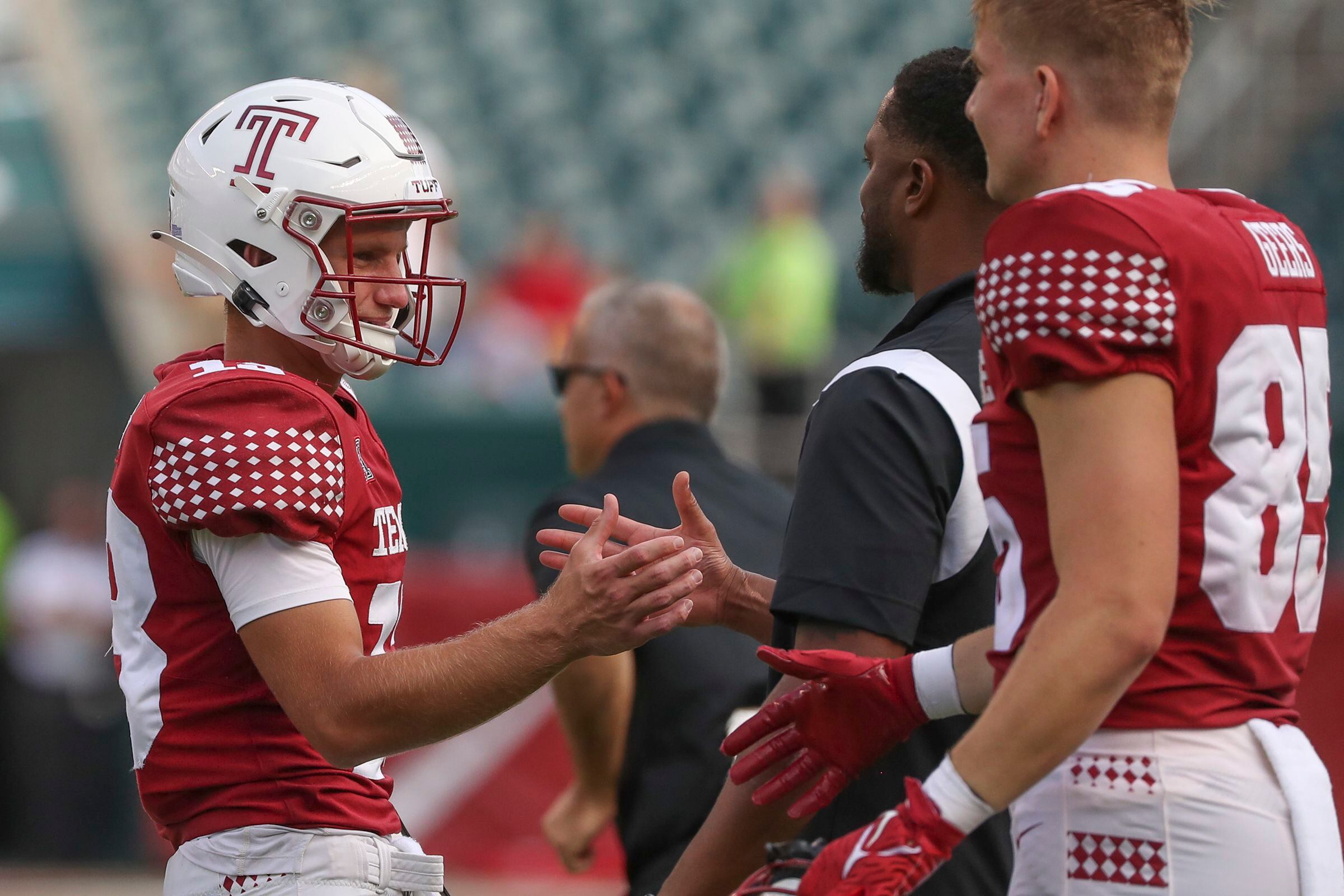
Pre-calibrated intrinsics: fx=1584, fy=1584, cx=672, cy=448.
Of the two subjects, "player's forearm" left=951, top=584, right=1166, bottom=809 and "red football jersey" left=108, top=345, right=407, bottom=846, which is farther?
"red football jersey" left=108, top=345, right=407, bottom=846

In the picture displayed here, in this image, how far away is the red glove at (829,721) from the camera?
2.14 metres

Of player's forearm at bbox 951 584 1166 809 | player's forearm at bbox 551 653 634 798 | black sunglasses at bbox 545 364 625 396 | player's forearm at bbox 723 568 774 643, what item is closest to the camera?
player's forearm at bbox 951 584 1166 809

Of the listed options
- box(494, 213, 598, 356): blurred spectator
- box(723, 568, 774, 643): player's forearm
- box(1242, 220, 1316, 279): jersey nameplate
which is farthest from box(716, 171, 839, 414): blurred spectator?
box(1242, 220, 1316, 279): jersey nameplate

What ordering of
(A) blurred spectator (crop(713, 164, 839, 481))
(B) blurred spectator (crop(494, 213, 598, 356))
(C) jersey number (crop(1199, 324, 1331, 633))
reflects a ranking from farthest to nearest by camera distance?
(B) blurred spectator (crop(494, 213, 598, 356)) → (A) blurred spectator (crop(713, 164, 839, 481)) → (C) jersey number (crop(1199, 324, 1331, 633))

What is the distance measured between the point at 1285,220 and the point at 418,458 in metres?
7.20

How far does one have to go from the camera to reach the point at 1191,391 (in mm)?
1824

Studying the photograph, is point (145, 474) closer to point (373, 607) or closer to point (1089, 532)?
point (373, 607)

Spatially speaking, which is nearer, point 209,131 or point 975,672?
point 975,672

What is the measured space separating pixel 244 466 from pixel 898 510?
0.93m

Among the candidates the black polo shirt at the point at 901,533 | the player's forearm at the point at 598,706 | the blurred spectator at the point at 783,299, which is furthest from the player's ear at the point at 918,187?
the blurred spectator at the point at 783,299

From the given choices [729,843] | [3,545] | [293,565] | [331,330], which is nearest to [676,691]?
[729,843]

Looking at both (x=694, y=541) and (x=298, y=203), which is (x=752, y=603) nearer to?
(x=694, y=541)

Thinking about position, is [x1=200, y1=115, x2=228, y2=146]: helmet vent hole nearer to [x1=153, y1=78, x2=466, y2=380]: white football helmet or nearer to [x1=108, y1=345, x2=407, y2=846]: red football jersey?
[x1=153, y1=78, x2=466, y2=380]: white football helmet

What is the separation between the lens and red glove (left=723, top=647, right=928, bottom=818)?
2.14 meters
